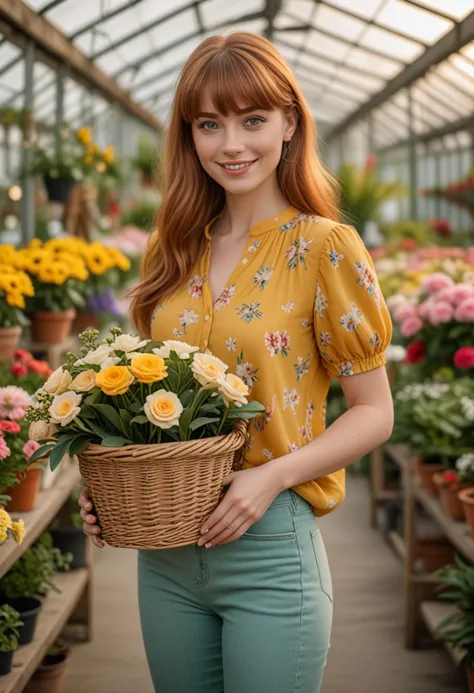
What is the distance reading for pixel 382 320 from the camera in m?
1.49

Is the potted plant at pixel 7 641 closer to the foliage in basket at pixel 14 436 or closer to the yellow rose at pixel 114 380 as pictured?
the foliage in basket at pixel 14 436

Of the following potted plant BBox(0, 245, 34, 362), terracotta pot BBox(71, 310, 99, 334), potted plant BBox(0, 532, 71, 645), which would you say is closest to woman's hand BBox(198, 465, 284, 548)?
potted plant BBox(0, 532, 71, 645)

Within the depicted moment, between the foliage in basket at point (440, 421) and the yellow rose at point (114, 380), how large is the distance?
1735mm

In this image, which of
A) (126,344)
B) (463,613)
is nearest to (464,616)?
(463,613)

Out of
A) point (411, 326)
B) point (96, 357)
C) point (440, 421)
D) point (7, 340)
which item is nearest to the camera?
point (96, 357)

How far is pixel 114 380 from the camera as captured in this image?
1.32m

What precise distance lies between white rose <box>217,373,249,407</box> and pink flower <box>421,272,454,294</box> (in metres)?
2.37

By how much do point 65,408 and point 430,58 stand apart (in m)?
7.31

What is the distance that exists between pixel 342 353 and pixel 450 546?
2235 mm

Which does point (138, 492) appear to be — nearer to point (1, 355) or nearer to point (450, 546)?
point (1, 355)

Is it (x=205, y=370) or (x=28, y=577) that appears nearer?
(x=205, y=370)

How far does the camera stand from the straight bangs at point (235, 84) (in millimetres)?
1475

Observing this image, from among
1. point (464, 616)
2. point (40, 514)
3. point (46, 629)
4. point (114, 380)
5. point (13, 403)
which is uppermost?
point (114, 380)

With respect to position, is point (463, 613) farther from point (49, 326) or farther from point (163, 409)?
point (49, 326)
